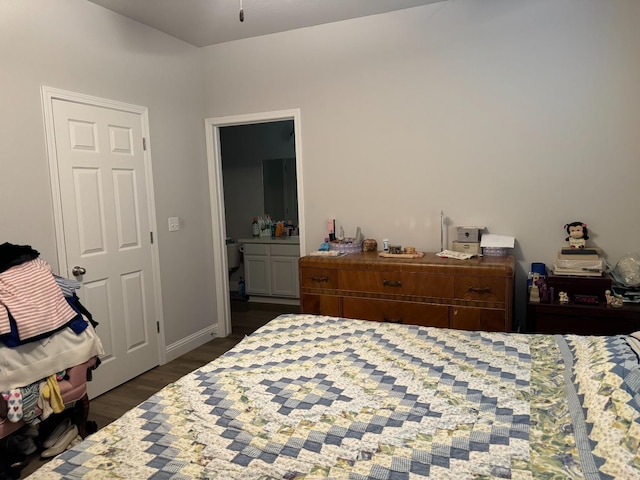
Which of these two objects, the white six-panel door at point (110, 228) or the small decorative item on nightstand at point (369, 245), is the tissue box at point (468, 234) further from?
the white six-panel door at point (110, 228)

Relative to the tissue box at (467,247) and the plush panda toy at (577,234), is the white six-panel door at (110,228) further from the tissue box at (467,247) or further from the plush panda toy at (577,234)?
the plush panda toy at (577,234)

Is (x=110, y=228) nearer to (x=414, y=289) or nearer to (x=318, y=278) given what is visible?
(x=318, y=278)

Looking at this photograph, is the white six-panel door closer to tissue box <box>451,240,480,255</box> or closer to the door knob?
the door knob

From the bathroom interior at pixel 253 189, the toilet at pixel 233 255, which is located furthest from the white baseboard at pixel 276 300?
the toilet at pixel 233 255

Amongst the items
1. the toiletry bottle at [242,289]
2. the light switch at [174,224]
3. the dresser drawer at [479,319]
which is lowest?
the toiletry bottle at [242,289]

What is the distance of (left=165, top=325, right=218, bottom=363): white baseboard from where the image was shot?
3.82 metres

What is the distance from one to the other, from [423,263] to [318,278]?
0.79m

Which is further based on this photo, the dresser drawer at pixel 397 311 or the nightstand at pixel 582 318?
the dresser drawer at pixel 397 311

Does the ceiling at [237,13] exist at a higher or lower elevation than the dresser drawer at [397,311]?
higher

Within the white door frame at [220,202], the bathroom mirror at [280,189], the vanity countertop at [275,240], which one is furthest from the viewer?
the bathroom mirror at [280,189]

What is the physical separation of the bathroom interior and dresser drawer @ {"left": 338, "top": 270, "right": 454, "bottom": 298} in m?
2.20

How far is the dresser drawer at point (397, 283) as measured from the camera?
119 inches

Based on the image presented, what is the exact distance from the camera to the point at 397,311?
3156mm

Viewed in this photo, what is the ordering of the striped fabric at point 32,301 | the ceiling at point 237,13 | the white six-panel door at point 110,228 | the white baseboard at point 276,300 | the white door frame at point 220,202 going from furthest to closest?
1. the white baseboard at point 276,300
2. the white door frame at point 220,202
3. the ceiling at point 237,13
4. the white six-panel door at point 110,228
5. the striped fabric at point 32,301
